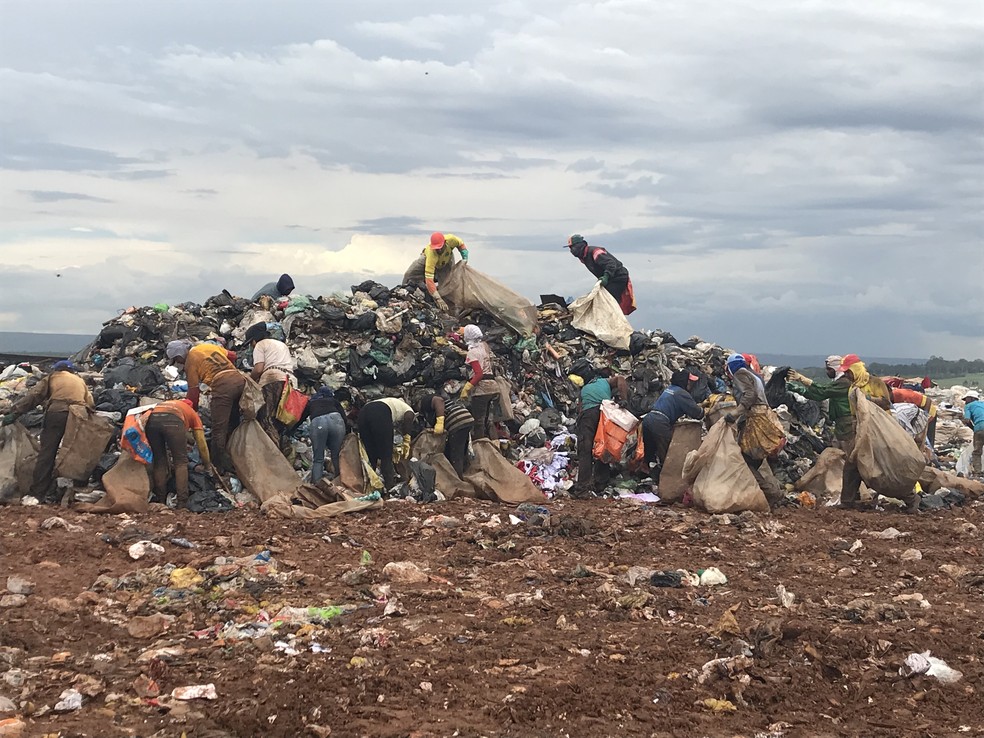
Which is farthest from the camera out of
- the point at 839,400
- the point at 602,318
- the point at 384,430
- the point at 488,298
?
the point at 602,318

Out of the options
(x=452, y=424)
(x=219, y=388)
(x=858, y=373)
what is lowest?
(x=452, y=424)

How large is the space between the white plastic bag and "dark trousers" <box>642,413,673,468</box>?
10.5ft

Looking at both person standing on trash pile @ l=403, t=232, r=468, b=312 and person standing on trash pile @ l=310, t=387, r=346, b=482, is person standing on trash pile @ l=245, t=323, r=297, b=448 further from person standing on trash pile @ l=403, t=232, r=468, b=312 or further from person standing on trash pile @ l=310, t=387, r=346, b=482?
person standing on trash pile @ l=403, t=232, r=468, b=312

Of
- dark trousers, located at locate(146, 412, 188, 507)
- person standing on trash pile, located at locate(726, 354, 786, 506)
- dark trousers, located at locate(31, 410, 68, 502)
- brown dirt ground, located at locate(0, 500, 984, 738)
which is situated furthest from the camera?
person standing on trash pile, located at locate(726, 354, 786, 506)

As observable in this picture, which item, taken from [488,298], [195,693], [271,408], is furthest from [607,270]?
[195,693]

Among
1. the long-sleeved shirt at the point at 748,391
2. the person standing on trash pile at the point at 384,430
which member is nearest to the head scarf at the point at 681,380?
the long-sleeved shirt at the point at 748,391

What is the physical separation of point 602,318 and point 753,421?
4.33 metres

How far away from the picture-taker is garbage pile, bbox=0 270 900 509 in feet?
40.7

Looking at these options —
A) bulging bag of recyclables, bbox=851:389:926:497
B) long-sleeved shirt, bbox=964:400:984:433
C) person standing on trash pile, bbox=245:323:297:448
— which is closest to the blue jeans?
person standing on trash pile, bbox=245:323:297:448

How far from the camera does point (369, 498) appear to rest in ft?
34.8

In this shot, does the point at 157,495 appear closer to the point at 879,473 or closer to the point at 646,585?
the point at 646,585

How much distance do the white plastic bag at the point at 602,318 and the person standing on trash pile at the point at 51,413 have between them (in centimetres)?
717

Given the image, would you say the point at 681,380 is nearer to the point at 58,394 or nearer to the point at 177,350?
the point at 177,350

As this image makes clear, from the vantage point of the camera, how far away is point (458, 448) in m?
11.6
